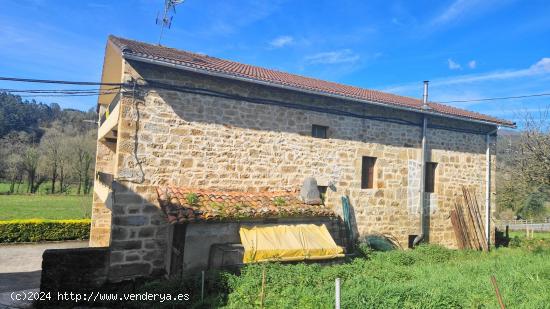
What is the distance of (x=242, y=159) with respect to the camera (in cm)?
855

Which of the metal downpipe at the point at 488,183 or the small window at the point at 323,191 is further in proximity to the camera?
the metal downpipe at the point at 488,183

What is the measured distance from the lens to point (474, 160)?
12570mm

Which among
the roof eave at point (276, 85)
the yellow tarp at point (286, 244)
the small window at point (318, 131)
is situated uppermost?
the roof eave at point (276, 85)

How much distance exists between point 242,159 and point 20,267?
719cm

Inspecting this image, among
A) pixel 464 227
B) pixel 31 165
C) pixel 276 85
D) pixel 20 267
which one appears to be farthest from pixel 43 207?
pixel 464 227

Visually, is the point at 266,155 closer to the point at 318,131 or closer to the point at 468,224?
the point at 318,131

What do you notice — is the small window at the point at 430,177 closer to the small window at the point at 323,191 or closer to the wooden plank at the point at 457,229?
the wooden plank at the point at 457,229

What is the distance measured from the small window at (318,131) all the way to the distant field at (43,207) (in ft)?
46.7

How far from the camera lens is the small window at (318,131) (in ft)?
31.8

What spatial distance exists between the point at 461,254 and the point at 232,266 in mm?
7382

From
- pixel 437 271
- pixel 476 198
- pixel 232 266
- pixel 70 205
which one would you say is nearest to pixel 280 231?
pixel 232 266

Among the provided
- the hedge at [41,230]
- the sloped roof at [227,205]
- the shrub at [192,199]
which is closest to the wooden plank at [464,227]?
the sloped roof at [227,205]

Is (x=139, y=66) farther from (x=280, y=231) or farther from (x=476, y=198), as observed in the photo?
(x=476, y=198)

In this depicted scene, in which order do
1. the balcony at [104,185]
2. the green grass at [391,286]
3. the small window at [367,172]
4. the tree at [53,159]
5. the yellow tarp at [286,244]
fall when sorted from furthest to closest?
the tree at [53,159], the small window at [367,172], the balcony at [104,185], the yellow tarp at [286,244], the green grass at [391,286]
